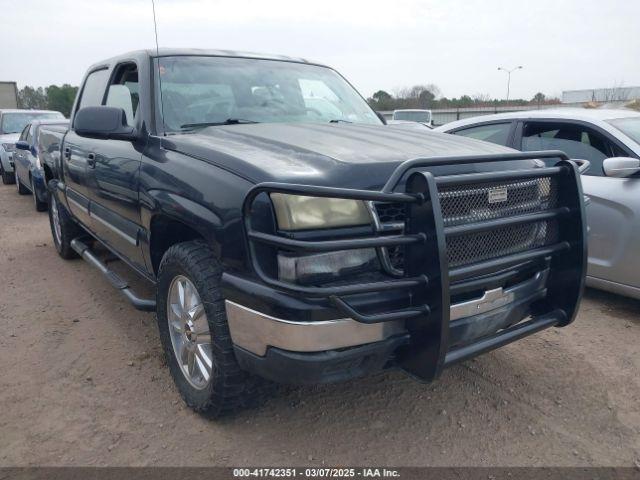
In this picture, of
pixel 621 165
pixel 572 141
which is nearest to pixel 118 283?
pixel 621 165

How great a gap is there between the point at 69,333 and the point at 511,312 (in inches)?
122

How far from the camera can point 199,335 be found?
2691 mm

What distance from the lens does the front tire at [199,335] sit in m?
2.45

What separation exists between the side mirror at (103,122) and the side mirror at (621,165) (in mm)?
3322

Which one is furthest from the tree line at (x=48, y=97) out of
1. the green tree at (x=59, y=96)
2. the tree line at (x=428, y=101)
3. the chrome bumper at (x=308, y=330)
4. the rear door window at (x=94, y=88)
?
the chrome bumper at (x=308, y=330)

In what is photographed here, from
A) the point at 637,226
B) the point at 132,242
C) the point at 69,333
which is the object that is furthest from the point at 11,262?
the point at 637,226

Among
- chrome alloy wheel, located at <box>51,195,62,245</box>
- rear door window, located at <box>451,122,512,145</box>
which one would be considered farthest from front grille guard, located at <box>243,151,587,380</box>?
chrome alloy wheel, located at <box>51,195,62,245</box>

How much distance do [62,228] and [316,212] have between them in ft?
14.7

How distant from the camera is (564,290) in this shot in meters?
2.67

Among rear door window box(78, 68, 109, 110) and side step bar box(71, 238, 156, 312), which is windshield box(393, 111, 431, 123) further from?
side step bar box(71, 238, 156, 312)

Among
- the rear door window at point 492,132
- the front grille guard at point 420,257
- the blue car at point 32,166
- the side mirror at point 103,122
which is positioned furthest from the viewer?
the blue car at point 32,166

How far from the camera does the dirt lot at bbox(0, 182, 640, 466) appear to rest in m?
2.54

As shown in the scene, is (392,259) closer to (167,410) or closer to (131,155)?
(167,410)

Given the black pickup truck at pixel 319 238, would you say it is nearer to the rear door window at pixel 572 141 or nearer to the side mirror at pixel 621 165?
the side mirror at pixel 621 165
